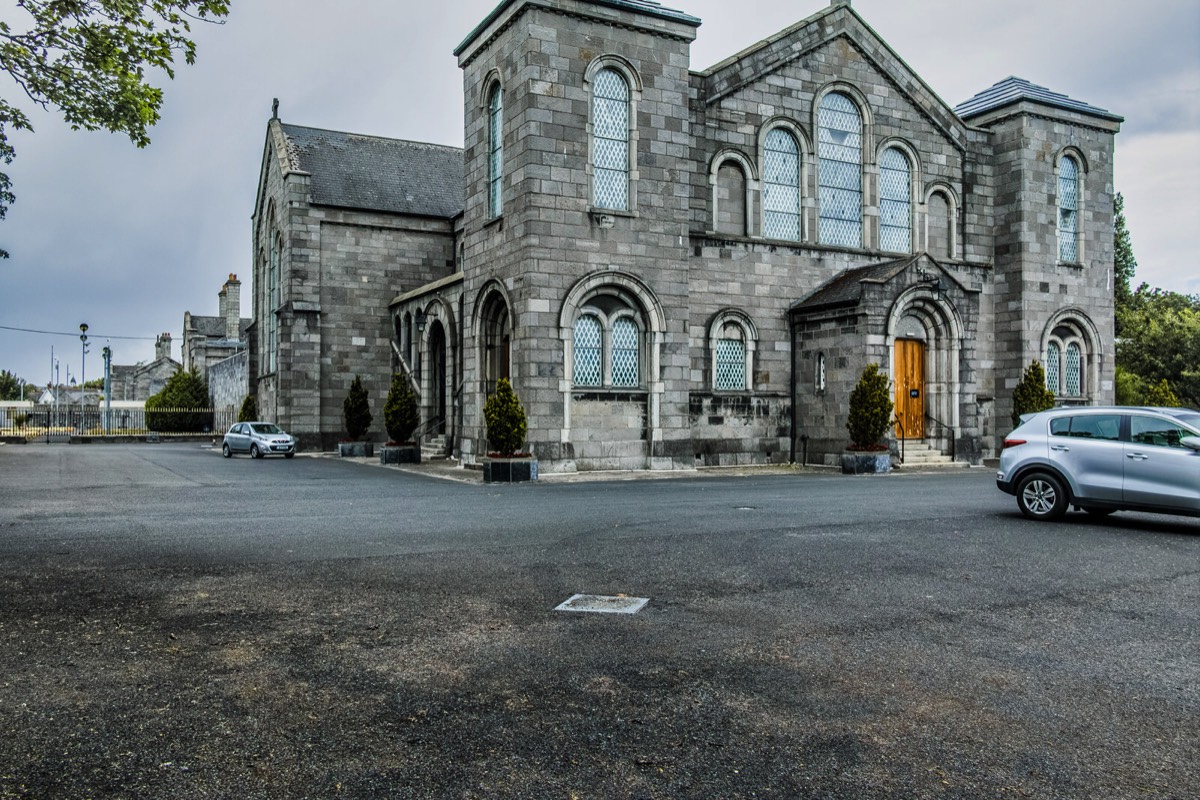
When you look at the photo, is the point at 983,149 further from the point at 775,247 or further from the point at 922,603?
the point at 922,603

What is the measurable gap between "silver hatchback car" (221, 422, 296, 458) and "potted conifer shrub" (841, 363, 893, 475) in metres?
18.5

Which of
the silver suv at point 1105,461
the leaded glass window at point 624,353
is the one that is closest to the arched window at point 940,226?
the leaded glass window at point 624,353

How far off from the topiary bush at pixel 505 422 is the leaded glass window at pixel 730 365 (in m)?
6.38

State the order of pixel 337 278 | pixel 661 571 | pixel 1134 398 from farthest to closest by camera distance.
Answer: pixel 1134 398
pixel 337 278
pixel 661 571

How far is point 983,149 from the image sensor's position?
1114 inches

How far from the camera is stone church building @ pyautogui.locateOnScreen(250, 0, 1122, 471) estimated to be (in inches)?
849

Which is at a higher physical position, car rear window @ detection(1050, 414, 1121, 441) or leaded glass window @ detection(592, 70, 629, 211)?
leaded glass window @ detection(592, 70, 629, 211)

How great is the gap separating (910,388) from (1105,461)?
1292 centimetres

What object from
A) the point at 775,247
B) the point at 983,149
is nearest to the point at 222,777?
the point at 775,247

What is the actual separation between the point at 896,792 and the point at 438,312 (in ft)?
88.1

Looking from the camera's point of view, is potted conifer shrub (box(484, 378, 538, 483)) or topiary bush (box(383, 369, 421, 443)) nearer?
potted conifer shrub (box(484, 378, 538, 483))

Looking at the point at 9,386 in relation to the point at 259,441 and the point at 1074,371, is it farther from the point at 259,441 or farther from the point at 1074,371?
the point at 1074,371

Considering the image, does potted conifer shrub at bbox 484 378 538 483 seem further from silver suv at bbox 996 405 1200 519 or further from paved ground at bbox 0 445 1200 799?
silver suv at bbox 996 405 1200 519

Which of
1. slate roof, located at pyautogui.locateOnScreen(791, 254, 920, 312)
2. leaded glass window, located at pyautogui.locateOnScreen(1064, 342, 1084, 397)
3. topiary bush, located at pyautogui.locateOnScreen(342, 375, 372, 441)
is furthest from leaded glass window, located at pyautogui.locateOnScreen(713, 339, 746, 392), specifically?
topiary bush, located at pyautogui.locateOnScreen(342, 375, 372, 441)
